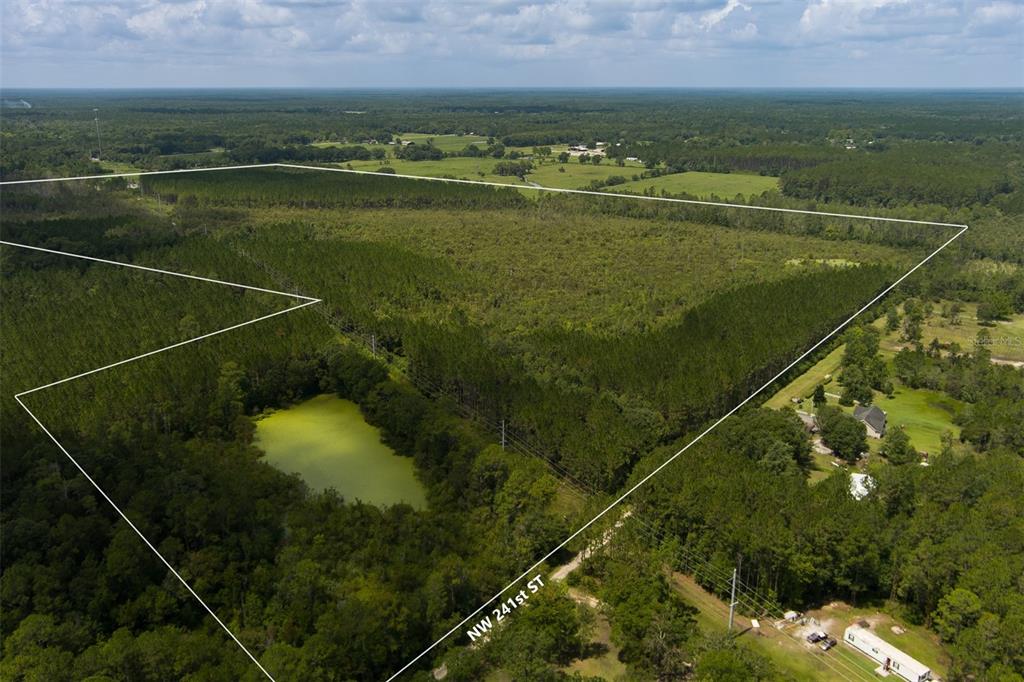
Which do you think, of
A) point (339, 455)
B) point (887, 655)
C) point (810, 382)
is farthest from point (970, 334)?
point (339, 455)

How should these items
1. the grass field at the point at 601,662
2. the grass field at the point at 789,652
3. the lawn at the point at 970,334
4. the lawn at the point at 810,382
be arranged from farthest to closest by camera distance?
the lawn at the point at 970,334, the lawn at the point at 810,382, the grass field at the point at 789,652, the grass field at the point at 601,662

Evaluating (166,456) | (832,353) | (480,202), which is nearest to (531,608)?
(166,456)

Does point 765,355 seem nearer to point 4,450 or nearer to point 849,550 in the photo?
point 849,550

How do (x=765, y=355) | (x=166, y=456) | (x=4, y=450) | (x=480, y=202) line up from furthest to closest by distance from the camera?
(x=480, y=202) → (x=765, y=355) → (x=166, y=456) → (x=4, y=450)

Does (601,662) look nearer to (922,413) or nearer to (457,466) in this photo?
(457,466)

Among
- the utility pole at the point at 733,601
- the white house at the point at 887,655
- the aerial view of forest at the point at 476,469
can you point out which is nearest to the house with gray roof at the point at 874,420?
the aerial view of forest at the point at 476,469
